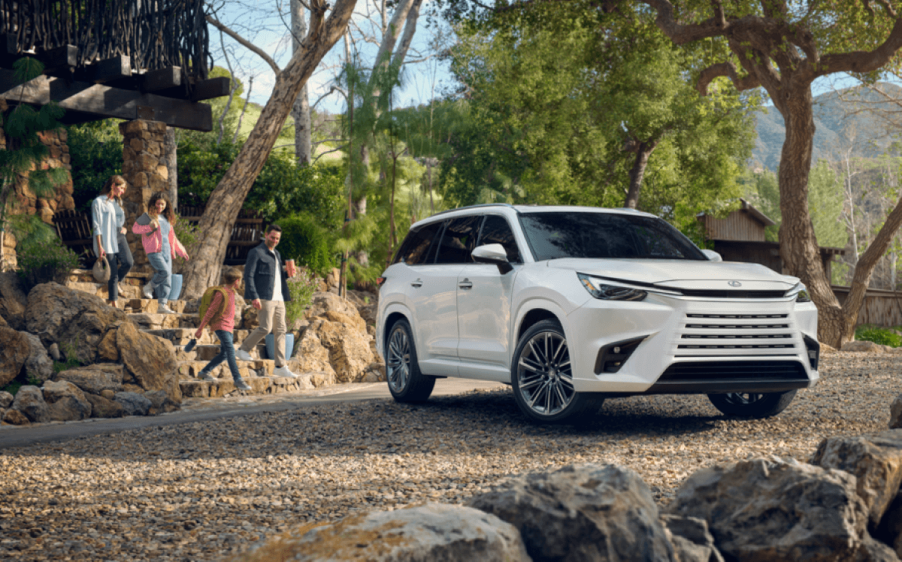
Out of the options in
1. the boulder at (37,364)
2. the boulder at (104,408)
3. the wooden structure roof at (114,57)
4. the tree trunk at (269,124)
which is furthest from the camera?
the tree trunk at (269,124)

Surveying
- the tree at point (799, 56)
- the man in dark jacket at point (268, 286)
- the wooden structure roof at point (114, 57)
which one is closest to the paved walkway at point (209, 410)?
the man in dark jacket at point (268, 286)

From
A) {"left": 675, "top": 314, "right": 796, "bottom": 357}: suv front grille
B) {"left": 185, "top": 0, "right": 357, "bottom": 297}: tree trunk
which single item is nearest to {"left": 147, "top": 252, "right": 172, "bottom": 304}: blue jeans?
{"left": 185, "top": 0, "right": 357, "bottom": 297}: tree trunk

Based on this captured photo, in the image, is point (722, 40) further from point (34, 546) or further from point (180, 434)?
point (34, 546)

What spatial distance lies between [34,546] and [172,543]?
61 centimetres

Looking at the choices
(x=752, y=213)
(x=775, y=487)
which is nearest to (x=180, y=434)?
(x=775, y=487)

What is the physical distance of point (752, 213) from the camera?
47531mm

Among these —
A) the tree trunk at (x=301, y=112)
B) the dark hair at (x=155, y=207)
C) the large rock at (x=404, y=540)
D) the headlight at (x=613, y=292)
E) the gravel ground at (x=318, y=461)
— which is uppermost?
the tree trunk at (x=301, y=112)

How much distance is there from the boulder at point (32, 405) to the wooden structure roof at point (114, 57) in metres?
6.96

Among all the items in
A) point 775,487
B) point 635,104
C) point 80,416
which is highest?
point 635,104

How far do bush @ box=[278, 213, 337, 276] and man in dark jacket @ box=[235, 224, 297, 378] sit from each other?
8496mm

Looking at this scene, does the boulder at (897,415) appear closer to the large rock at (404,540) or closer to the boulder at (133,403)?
the large rock at (404,540)

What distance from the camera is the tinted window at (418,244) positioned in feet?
27.2

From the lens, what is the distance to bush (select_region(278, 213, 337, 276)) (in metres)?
19.7

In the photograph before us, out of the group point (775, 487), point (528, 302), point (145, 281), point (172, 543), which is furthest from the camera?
point (145, 281)
